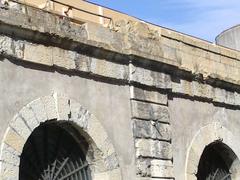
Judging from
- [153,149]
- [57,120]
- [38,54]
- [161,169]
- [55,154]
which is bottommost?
[161,169]

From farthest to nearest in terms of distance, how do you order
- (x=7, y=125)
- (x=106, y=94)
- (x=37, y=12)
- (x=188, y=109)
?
1. (x=188, y=109)
2. (x=106, y=94)
3. (x=37, y=12)
4. (x=7, y=125)

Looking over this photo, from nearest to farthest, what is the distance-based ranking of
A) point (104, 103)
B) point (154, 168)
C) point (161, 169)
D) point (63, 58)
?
1. point (63, 58)
2. point (104, 103)
3. point (154, 168)
4. point (161, 169)

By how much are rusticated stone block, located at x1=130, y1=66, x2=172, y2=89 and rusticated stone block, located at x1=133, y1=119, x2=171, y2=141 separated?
0.58 m

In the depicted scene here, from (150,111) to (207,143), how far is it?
5.22ft

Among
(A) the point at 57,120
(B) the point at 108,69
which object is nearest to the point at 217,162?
(B) the point at 108,69

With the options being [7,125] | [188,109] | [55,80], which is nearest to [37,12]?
[55,80]

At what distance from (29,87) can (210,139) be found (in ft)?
12.2

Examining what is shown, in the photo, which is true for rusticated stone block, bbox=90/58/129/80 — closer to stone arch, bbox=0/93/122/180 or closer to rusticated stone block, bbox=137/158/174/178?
stone arch, bbox=0/93/122/180

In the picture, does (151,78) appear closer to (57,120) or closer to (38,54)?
(57,120)

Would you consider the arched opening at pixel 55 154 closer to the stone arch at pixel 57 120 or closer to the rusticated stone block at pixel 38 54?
the stone arch at pixel 57 120

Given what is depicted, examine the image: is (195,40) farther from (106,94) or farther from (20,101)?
(20,101)

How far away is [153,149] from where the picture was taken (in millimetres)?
8141

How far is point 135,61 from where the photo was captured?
27.1 ft

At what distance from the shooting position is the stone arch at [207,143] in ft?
29.4
